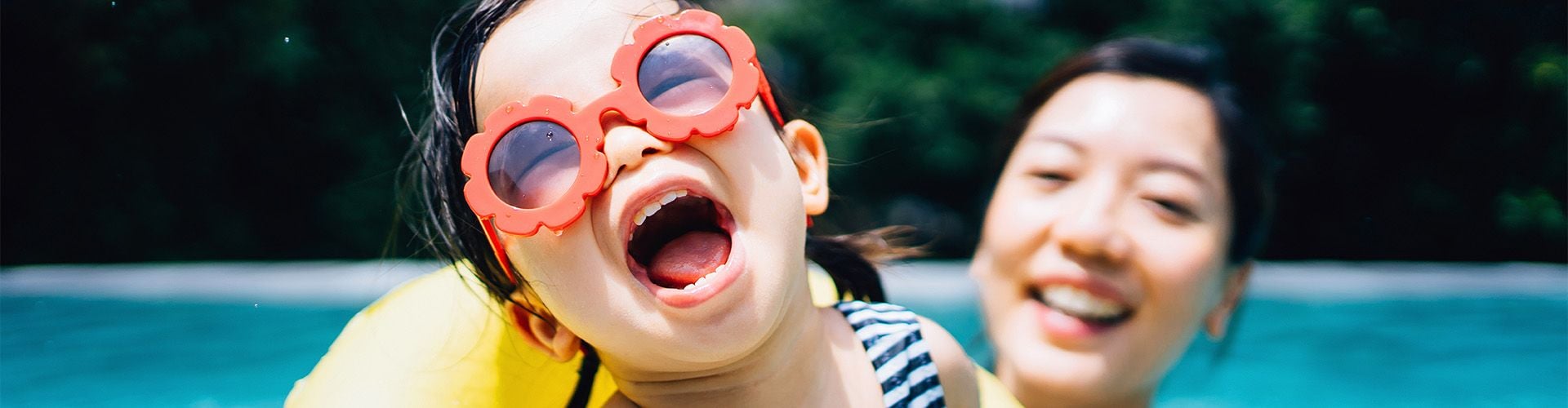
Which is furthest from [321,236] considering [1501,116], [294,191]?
[1501,116]

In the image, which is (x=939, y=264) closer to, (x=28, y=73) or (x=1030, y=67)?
(x=1030, y=67)

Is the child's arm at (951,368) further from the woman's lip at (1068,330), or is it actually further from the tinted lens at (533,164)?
the tinted lens at (533,164)

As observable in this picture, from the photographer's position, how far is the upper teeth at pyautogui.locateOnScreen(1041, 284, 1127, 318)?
1.78 meters

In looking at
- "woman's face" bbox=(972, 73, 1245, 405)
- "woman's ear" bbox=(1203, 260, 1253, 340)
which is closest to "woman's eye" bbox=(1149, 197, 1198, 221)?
"woman's face" bbox=(972, 73, 1245, 405)

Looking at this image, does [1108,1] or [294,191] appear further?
[1108,1]

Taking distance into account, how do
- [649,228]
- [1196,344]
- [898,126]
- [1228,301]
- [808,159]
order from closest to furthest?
[649,228] → [808,159] → [1228,301] → [1196,344] → [898,126]

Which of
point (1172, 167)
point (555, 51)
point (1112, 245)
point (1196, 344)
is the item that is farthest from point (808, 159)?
point (1196, 344)

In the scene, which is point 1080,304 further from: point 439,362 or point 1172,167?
point 439,362

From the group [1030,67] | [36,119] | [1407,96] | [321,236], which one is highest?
[1407,96]

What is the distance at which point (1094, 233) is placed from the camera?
5.68 ft

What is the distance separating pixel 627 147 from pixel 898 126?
5.54m

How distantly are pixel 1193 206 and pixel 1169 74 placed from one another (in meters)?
0.26

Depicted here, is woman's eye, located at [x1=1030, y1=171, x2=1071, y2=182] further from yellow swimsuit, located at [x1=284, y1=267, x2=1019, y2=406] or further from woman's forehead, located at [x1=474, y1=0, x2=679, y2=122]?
woman's forehead, located at [x1=474, y1=0, x2=679, y2=122]

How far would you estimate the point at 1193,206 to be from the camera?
1815 mm
